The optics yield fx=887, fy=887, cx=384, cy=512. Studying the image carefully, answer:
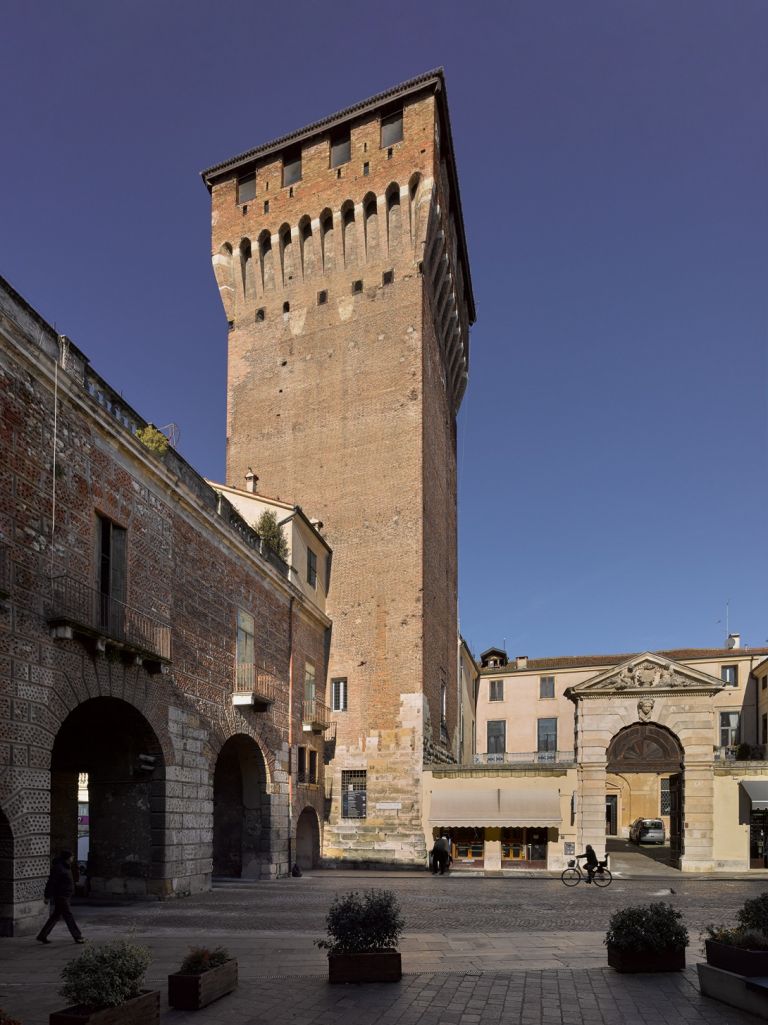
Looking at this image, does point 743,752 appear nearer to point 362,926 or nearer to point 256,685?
point 256,685

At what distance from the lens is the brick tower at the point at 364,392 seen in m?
33.5

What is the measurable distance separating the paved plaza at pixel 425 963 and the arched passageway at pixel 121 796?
42.7 inches

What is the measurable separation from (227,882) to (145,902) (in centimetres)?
622

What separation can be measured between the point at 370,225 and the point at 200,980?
108ft

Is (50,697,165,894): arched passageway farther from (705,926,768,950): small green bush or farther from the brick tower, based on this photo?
the brick tower

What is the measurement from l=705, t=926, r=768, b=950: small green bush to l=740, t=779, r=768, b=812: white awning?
23.7m

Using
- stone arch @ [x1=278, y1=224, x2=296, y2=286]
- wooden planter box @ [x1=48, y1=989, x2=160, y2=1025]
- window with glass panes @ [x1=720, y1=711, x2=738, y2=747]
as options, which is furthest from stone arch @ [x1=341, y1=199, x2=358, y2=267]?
wooden planter box @ [x1=48, y1=989, x2=160, y2=1025]

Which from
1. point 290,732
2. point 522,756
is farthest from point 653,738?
point 522,756

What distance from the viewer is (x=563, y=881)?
2666cm

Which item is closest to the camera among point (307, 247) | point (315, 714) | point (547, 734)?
point (315, 714)

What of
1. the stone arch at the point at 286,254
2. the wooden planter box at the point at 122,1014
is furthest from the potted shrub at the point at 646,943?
the stone arch at the point at 286,254

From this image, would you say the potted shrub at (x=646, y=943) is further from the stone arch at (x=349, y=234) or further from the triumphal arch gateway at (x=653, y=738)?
the stone arch at (x=349, y=234)

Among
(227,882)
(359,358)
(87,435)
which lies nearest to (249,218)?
(359,358)

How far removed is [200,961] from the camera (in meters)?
9.36
